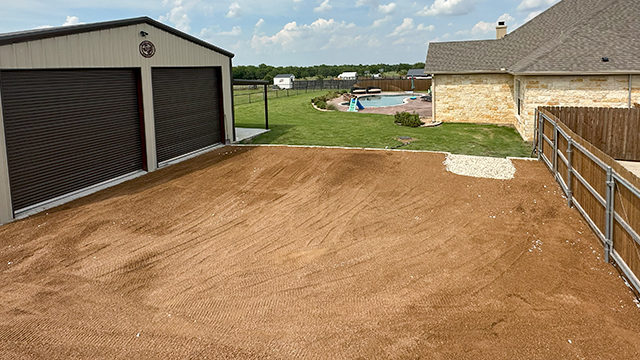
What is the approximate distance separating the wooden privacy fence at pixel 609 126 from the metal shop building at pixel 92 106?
13.4 metres

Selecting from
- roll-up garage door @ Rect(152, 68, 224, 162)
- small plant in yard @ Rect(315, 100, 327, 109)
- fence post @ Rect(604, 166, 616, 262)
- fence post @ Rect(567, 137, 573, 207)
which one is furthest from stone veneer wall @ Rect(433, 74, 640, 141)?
roll-up garage door @ Rect(152, 68, 224, 162)

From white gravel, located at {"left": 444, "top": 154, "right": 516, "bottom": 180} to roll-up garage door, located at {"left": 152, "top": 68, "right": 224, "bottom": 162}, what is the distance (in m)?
9.78

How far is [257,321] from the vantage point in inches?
250

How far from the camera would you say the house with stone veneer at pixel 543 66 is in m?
18.8

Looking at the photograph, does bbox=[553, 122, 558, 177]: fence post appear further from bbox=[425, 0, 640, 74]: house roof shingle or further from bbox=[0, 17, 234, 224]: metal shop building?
bbox=[0, 17, 234, 224]: metal shop building

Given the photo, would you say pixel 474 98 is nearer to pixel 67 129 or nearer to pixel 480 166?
pixel 480 166

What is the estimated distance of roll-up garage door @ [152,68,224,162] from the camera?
644 inches

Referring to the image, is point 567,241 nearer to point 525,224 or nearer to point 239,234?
point 525,224

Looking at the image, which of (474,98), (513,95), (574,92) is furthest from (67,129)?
(513,95)

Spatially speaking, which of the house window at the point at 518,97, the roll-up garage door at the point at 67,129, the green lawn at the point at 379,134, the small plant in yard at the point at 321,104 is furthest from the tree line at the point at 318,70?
the roll-up garage door at the point at 67,129

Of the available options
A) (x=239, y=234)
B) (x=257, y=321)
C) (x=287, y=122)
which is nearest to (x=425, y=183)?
(x=239, y=234)

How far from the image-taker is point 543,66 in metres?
19.3

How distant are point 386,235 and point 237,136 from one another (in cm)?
1419

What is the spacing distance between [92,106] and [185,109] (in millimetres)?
4794
